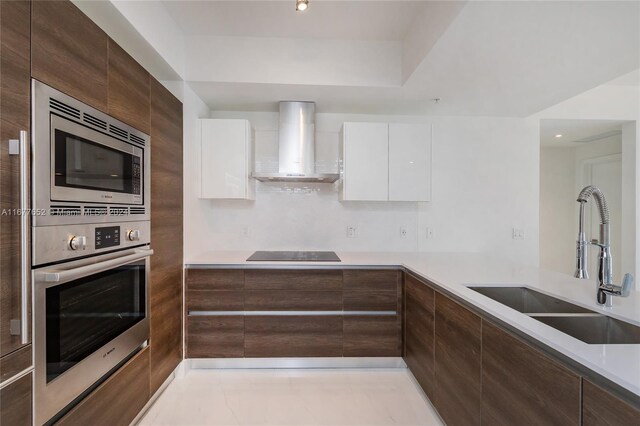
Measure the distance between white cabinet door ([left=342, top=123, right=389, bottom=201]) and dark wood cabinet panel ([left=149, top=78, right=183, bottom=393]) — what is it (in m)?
1.38

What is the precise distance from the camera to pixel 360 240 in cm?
311

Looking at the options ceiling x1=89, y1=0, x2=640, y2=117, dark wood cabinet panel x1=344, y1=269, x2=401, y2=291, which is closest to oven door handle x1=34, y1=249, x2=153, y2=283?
ceiling x1=89, y1=0, x2=640, y2=117

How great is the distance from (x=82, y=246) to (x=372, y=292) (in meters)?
1.86

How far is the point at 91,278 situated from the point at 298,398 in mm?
1486

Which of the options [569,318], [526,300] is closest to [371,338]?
[526,300]

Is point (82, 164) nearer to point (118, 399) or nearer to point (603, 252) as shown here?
point (118, 399)

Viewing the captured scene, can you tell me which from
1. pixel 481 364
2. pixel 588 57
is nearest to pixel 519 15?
pixel 588 57

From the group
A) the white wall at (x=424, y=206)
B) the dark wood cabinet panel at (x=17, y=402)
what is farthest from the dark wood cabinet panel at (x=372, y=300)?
the dark wood cabinet panel at (x=17, y=402)

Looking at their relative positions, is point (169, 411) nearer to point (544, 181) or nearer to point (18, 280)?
point (18, 280)

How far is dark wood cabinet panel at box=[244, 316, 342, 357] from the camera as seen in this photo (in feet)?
7.82

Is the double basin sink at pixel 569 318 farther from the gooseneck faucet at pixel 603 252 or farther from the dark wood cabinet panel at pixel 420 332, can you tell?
the dark wood cabinet panel at pixel 420 332

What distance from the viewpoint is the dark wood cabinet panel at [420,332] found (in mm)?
1886

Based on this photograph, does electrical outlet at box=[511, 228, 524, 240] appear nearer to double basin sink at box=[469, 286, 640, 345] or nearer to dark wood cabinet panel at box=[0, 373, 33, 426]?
double basin sink at box=[469, 286, 640, 345]

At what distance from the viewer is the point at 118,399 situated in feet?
5.15
